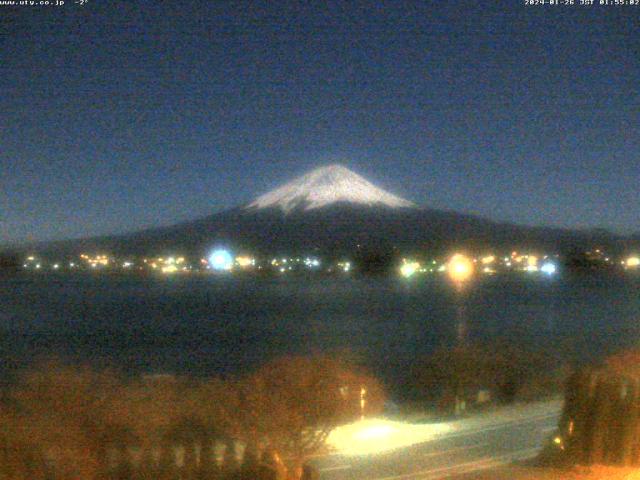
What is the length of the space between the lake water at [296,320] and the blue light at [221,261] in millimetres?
4264

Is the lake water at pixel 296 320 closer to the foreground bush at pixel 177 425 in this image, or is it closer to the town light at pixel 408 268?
the town light at pixel 408 268

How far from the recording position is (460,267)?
52688 mm

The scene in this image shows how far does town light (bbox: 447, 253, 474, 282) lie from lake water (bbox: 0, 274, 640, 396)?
189 inches

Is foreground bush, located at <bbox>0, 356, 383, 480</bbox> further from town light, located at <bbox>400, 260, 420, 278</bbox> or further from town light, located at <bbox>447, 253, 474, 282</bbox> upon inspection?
town light, located at <bbox>447, 253, 474, 282</bbox>

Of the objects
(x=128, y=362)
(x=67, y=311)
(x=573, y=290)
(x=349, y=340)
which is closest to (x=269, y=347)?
(x=349, y=340)

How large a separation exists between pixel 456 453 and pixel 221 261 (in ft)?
148

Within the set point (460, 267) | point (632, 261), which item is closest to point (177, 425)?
point (460, 267)

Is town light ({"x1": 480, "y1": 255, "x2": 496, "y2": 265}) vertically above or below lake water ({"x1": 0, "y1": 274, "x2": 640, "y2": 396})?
above

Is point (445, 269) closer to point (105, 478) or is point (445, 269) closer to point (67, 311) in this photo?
point (67, 311)

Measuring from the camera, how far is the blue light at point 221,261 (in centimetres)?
5109

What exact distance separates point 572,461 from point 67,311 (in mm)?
27928

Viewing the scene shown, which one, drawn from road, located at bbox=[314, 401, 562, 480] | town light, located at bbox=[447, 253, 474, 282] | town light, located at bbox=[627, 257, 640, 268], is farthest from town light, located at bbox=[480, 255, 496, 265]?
road, located at bbox=[314, 401, 562, 480]

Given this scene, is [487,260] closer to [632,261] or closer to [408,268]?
[408,268]

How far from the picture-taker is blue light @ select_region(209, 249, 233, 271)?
5109 centimetres
